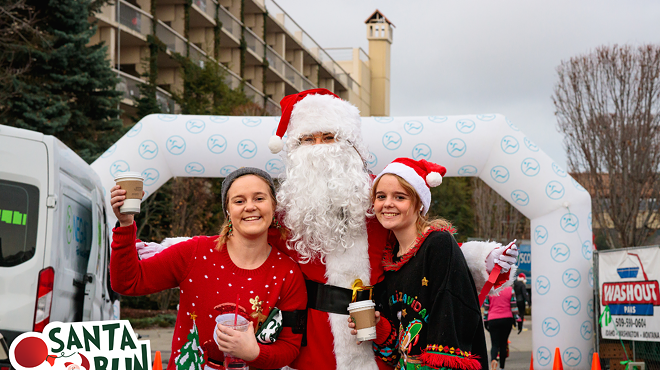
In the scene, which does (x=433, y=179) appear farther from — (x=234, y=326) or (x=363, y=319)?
(x=234, y=326)

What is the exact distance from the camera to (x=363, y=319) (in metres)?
2.80

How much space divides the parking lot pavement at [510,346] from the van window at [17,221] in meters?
5.84

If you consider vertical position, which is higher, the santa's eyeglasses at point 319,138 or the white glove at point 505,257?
the santa's eyeglasses at point 319,138

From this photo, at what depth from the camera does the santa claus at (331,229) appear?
303cm

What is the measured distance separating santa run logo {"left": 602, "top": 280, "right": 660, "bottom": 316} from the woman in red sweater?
635 cm

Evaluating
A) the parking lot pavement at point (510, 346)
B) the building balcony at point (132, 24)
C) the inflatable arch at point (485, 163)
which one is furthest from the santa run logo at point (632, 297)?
the building balcony at point (132, 24)

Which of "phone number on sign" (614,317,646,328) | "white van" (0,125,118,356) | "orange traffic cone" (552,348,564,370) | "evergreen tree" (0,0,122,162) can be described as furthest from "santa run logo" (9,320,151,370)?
"evergreen tree" (0,0,122,162)

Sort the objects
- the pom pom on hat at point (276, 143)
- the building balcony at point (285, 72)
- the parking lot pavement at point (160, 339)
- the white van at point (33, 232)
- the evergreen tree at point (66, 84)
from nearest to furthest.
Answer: the pom pom on hat at point (276, 143), the white van at point (33, 232), the parking lot pavement at point (160, 339), the evergreen tree at point (66, 84), the building balcony at point (285, 72)

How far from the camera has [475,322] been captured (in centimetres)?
269

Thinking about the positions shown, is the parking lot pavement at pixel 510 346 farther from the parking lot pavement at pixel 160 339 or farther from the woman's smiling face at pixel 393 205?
the woman's smiling face at pixel 393 205

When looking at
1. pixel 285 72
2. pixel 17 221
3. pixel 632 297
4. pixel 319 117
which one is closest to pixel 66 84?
pixel 17 221

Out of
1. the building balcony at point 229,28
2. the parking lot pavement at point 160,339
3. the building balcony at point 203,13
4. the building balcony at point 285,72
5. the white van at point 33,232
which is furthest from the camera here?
the building balcony at point 285,72

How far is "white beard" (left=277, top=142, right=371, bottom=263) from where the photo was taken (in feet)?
10.5

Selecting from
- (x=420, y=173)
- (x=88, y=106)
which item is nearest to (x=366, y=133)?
(x=420, y=173)
